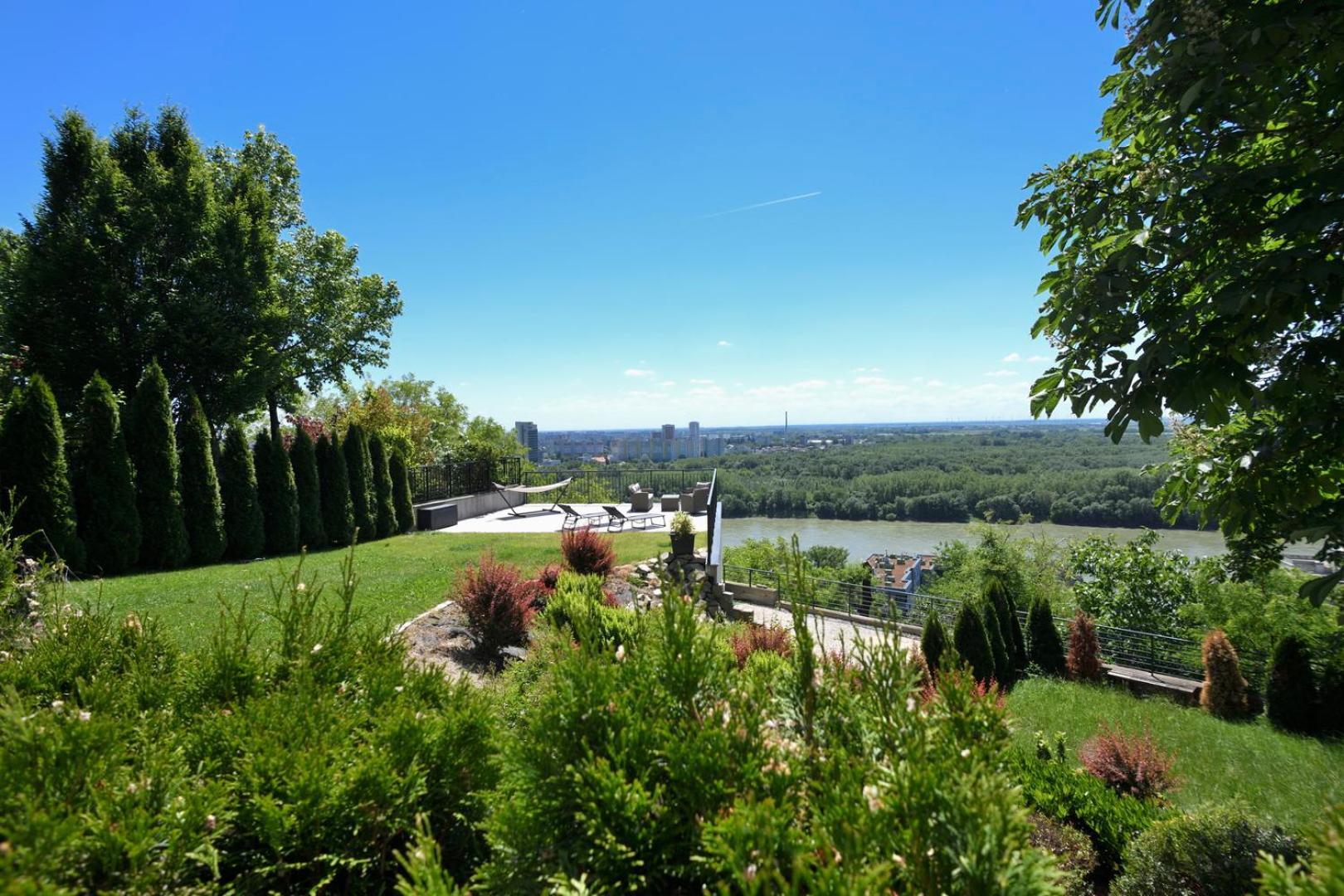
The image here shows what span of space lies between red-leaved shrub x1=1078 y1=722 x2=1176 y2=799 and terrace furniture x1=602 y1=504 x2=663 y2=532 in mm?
10103

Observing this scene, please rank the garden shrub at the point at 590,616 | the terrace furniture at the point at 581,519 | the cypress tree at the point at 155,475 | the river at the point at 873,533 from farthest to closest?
the river at the point at 873,533 < the terrace furniture at the point at 581,519 < the cypress tree at the point at 155,475 < the garden shrub at the point at 590,616

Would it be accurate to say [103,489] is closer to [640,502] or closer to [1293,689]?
[640,502]

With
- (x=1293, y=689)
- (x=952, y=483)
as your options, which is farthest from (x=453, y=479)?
(x=952, y=483)

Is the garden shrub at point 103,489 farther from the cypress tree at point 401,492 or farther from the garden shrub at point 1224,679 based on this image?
the garden shrub at point 1224,679

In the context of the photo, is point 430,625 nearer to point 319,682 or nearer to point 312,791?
point 319,682

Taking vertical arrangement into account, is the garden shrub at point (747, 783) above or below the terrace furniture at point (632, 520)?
above

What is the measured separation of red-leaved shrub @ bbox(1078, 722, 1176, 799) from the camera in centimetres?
471

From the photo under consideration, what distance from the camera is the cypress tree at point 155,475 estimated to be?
954cm

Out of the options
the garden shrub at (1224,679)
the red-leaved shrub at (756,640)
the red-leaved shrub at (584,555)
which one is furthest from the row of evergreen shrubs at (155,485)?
the garden shrub at (1224,679)

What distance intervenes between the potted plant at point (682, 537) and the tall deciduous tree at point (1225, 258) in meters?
7.80

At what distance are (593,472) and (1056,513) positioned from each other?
23.1 meters

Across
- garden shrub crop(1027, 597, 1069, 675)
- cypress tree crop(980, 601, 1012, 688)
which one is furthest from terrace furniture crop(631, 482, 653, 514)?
garden shrub crop(1027, 597, 1069, 675)

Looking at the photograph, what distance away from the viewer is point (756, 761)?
1.46m

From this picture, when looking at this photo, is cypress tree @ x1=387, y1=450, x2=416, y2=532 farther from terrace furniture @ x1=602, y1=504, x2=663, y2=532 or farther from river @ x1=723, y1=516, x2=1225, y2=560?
A: river @ x1=723, y1=516, x2=1225, y2=560
